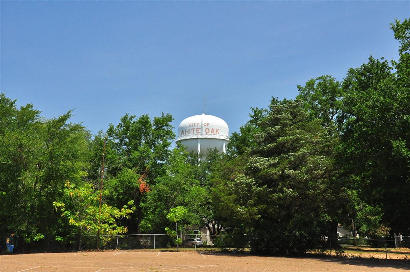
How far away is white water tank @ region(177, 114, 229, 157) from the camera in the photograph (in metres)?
49.1

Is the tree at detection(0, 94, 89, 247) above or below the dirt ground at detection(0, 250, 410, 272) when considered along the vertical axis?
above

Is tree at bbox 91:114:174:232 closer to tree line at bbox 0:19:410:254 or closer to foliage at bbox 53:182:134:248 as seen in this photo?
tree line at bbox 0:19:410:254

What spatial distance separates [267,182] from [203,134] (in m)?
25.5

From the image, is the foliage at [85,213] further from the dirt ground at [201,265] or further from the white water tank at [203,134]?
the white water tank at [203,134]

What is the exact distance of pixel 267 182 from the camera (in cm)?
2420

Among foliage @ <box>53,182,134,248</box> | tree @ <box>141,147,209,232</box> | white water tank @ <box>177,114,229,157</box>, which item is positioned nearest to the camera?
foliage @ <box>53,182,134,248</box>

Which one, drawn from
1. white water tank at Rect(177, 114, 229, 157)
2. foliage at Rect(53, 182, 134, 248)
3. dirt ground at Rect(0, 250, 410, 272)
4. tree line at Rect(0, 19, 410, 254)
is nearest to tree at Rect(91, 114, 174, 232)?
tree line at Rect(0, 19, 410, 254)

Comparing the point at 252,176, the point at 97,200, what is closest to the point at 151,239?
the point at 97,200

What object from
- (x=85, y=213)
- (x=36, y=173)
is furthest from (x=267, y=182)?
(x=36, y=173)

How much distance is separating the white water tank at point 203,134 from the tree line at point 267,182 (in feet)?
45.9

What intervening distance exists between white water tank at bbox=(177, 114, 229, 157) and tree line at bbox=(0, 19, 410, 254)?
14.0m

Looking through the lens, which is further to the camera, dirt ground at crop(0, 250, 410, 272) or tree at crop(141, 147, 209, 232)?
tree at crop(141, 147, 209, 232)

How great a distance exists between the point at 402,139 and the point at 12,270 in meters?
17.9

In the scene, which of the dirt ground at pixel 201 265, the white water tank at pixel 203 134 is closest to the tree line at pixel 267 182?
the dirt ground at pixel 201 265
